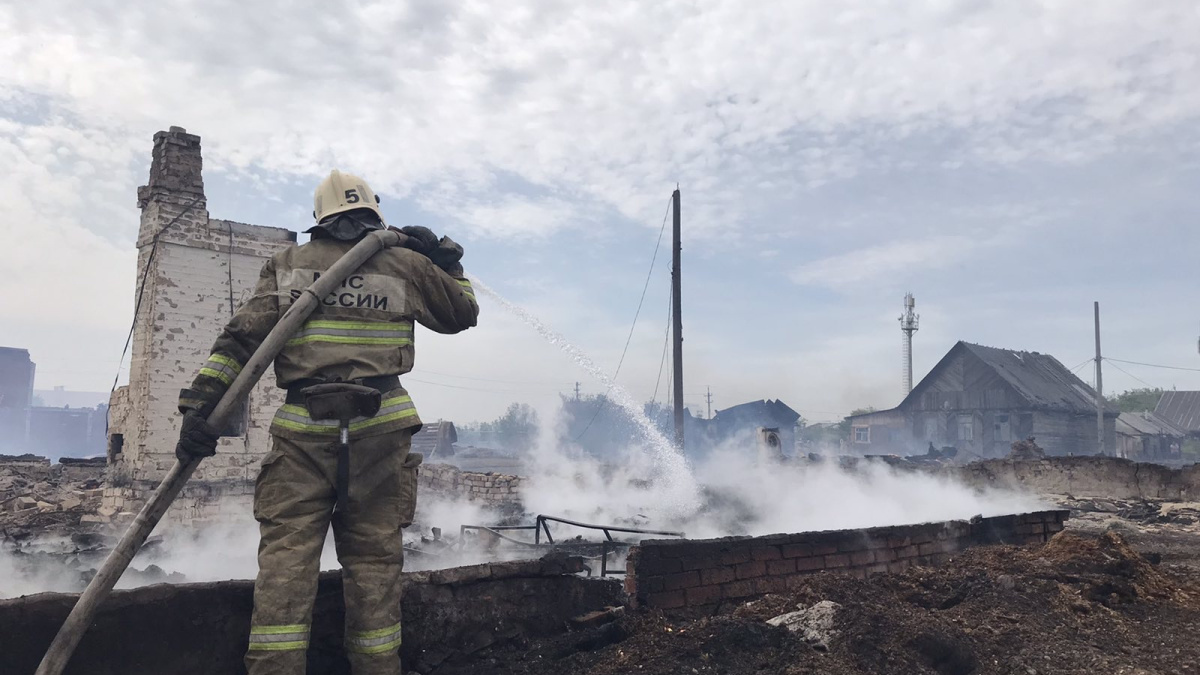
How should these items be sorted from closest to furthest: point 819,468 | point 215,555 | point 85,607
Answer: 1. point 85,607
2. point 215,555
3. point 819,468

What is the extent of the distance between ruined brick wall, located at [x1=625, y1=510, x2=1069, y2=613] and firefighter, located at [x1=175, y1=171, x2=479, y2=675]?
153 cm

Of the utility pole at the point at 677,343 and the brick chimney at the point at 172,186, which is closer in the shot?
the brick chimney at the point at 172,186

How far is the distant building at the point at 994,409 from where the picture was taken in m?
35.6

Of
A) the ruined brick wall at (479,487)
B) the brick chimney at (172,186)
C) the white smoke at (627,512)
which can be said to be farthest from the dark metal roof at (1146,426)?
the brick chimney at (172,186)

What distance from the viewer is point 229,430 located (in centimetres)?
297

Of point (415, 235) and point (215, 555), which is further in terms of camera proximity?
point (215, 555)

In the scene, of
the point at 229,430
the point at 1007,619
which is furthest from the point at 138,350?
the point at 1007,619

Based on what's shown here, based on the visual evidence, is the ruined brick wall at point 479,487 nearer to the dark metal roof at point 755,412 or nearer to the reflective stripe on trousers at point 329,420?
the reflective stripe on trousers at point 329,420

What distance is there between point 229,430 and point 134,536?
20.2 inches

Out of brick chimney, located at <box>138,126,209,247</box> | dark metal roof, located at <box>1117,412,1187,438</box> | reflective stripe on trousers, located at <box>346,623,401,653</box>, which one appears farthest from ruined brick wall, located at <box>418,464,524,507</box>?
dark metal roof, located at <box>1117,412,1187,438</box>

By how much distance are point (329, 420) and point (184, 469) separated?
559 millimetres

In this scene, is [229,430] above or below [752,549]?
above

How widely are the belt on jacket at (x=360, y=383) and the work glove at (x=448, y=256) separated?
584 millimetres

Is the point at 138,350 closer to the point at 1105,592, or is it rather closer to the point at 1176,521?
the point at 1105,592
